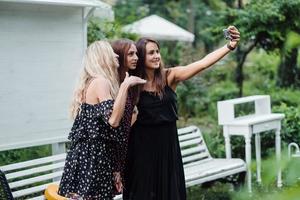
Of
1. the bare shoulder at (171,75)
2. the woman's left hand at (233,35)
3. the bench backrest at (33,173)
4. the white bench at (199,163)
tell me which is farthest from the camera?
the white bench at (199,163)

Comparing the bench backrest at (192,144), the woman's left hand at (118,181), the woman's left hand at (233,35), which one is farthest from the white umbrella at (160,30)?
the woman's left hand at (118,181)

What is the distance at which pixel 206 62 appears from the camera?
13.2 ft

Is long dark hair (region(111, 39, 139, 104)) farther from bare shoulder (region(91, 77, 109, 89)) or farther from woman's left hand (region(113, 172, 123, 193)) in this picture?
woman's left hand (region(113, 172, 123, 193))

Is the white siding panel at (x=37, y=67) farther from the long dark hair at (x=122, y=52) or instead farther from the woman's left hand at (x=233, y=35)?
the woman's left hand at (x=233, y=35)

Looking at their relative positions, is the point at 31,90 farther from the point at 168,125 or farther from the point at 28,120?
the point at 168,125

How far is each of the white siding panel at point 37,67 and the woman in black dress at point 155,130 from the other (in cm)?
184

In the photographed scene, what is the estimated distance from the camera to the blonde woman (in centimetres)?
356

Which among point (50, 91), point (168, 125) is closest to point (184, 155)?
point (50, 91)

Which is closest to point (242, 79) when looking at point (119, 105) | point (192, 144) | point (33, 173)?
point (192, 144)

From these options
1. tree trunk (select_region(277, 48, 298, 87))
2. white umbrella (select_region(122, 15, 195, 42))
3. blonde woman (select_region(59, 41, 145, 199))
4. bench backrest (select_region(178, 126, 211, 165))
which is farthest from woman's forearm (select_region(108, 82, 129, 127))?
white umbrella (select_region(122, 15, 195, 42))

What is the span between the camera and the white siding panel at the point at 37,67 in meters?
5.53

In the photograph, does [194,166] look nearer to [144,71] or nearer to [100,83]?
[144,71]

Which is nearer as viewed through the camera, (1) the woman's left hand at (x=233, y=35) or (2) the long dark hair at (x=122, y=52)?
(2) the long dark hair at (x=122, y=52)

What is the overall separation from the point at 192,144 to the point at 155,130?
292 centimetres
